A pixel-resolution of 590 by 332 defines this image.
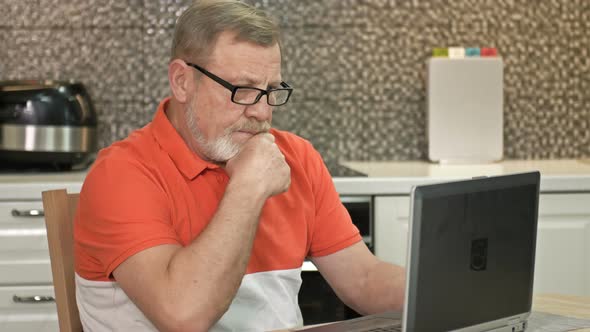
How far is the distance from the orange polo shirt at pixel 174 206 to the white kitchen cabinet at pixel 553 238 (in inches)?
24.9

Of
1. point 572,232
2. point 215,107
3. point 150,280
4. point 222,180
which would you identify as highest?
point 215,107

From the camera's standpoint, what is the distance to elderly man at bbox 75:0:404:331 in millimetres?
1531

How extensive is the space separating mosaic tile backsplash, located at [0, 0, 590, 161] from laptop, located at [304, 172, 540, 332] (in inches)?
68.7


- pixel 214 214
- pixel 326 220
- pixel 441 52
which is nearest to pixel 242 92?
pixel 214 214

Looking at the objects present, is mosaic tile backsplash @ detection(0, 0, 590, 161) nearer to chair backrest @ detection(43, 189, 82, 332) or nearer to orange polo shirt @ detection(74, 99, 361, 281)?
orange polo shirt @ detection(74, 99, 361, 281)

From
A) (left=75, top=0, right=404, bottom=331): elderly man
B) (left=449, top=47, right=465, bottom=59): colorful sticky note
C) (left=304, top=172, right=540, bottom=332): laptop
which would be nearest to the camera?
(left=304, top=172, right=540, bottom=332): laptop

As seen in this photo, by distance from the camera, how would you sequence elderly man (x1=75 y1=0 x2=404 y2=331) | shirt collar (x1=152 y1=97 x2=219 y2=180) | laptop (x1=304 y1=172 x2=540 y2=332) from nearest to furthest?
laptop (x1=304 y1=172 x2=540 y2=332) → elderly man (x1=75 y1=0 x2=404 y2=331) → shirt collar (x1=152 y1=97 x2=219 y2=180)

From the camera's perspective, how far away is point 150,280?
150 cm

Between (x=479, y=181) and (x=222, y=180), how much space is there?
0.63 metres

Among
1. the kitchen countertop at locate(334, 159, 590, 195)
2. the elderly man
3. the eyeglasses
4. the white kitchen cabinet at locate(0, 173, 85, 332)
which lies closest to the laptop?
the elderly man

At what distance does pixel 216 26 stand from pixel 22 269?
1.15 metres

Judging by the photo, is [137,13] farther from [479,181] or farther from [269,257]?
[479,181]

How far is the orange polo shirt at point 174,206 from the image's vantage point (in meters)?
1.57

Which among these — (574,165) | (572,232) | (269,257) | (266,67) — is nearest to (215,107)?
(266,67)
